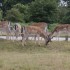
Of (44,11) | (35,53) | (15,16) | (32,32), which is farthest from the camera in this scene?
(15,16)

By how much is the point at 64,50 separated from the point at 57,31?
5743 millimetres

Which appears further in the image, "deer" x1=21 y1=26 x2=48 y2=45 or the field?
"deer" x1=21 y1=26 x2=48 y2=45

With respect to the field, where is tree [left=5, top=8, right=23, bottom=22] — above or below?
below

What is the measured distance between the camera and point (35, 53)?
17.6 m

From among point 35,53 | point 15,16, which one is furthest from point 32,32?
point 15,16

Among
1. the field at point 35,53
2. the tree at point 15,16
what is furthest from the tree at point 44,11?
the field at point 35,53

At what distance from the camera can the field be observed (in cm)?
1212

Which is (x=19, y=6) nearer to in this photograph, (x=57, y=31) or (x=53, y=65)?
(x=57, y=31)

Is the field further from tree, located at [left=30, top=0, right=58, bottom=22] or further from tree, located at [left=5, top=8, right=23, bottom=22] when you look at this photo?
tree, located at [left=5, top=8, right=23, bottom=22]

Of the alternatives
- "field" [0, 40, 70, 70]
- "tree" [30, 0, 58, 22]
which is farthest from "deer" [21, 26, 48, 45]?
"tree" [30, 0, 58, 22]

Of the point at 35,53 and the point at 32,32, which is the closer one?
the point at 35,53

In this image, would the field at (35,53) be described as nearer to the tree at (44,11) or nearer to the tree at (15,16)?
the tree at (44,11)

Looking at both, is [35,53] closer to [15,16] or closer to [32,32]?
[32,32]

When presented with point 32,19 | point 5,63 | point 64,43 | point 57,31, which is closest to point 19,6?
point 32,19
